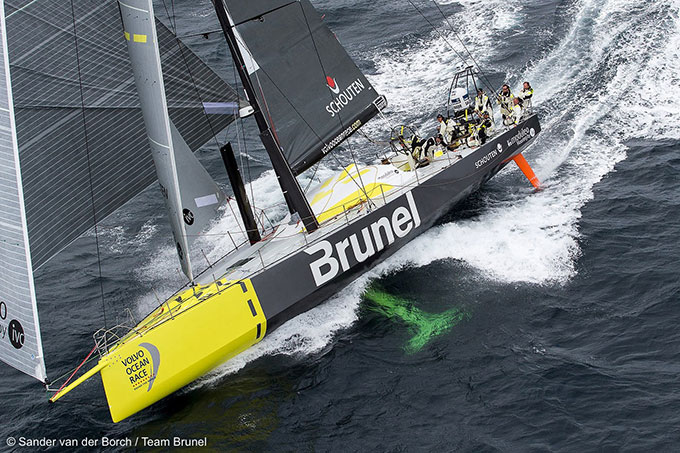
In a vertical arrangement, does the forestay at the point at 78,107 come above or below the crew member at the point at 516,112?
above

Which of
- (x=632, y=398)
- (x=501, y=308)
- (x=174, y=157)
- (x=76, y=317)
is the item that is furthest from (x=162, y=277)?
(x=632, y=398)

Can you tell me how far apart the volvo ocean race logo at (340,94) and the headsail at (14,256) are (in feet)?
20.8

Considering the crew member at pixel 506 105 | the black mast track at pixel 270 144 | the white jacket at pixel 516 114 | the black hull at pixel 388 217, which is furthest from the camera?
the crew member at pixel 506 105

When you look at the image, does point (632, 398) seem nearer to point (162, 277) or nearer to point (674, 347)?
point (674, 347)

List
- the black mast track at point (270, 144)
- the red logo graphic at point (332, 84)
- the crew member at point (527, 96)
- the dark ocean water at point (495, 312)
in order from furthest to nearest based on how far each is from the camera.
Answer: the crew member at point (527, 96) → the red logo graphic at point (332, 84) → the black mast track at point (270, 144) → the dark ocean water at point (495, 312)

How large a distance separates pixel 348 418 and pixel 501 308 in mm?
3719

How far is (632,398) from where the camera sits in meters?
11.3

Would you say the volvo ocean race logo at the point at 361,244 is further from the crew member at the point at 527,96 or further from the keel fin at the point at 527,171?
the crew member at the point at 527,96

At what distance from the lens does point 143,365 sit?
12.5 meters

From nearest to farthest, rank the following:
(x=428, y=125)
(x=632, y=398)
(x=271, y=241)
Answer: (x=632, y=398)
(x=271, y=241)
(x=428, y=125)

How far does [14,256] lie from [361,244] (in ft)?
21.6

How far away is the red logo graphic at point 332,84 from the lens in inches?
594

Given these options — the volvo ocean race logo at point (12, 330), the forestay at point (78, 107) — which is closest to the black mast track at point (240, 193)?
the forestay at point (78, 107)

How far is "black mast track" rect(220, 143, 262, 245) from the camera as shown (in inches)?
589
